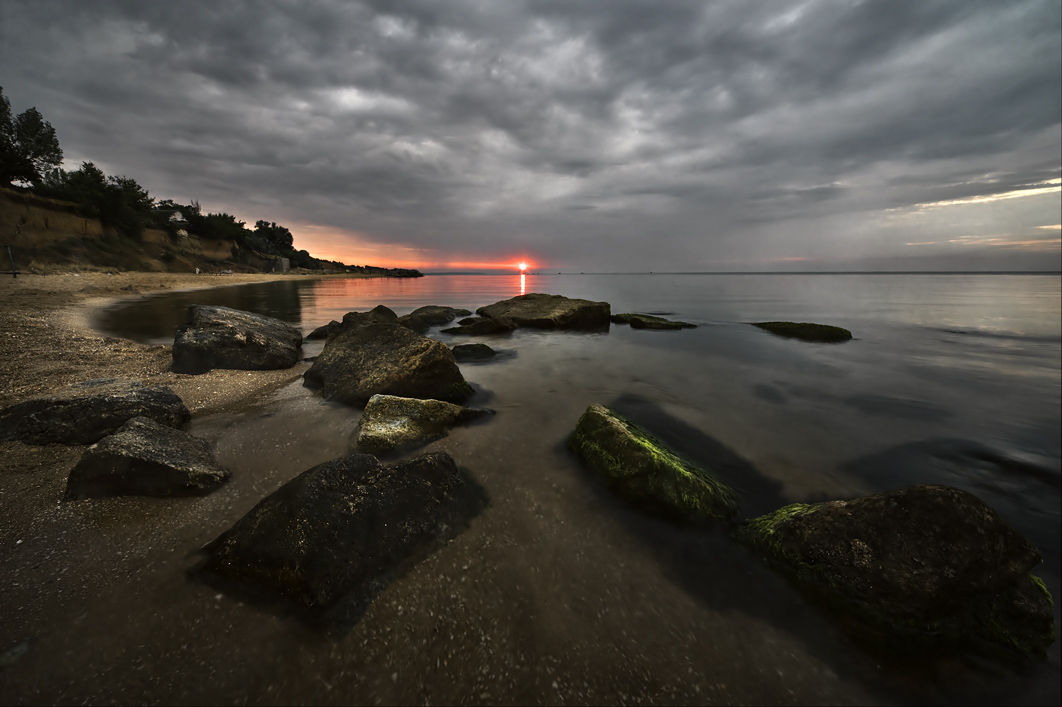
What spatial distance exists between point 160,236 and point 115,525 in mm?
83138

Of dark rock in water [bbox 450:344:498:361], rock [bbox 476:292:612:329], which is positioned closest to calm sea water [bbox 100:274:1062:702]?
dark rock in water [bbox 450:344:498:361]

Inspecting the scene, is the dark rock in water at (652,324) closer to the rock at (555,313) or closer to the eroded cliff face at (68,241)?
the rock at (555,313)

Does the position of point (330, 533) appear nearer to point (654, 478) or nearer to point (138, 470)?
point (138, 470)

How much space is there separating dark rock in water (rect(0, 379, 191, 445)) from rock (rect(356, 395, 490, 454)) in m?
2.70

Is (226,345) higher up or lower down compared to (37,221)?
lower down

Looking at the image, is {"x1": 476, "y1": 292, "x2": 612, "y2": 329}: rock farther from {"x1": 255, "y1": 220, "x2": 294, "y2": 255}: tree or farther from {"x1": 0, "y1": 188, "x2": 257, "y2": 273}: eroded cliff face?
{"x1": 255, "y1": 220, "x2": 294, "y2": 255}: tree

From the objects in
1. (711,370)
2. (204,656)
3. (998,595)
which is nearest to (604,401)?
(711,370)

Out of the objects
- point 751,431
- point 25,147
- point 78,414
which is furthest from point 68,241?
point 751,431

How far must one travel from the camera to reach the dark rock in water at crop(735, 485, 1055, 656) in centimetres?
297

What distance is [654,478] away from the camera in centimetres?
449

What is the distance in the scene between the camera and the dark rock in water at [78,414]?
453cm

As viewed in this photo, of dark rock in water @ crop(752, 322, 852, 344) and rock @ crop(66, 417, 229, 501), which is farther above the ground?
dark rock in water @ crop(752, 322, 852, 344)

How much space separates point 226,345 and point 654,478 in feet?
31.2

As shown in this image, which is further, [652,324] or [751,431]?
[652,324]
